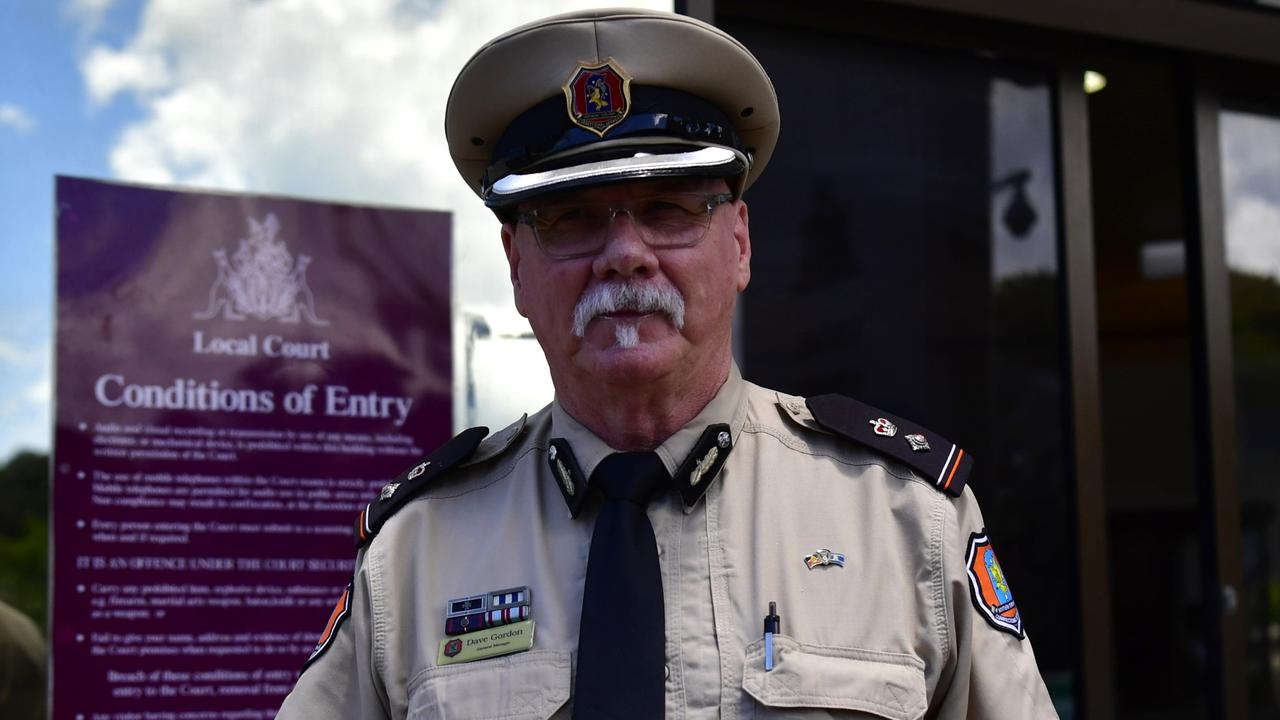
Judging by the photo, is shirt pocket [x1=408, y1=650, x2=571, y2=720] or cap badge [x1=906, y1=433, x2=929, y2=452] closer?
shirt pocket [x1=408, y1=650, x2=571, y2=720]

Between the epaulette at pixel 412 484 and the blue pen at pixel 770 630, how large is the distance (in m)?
0.54

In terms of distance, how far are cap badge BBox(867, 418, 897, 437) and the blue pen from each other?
34 cm

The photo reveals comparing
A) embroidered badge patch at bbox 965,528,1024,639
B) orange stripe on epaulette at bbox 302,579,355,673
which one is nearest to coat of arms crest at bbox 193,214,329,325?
orange stripe on epaulette at bbox 302,579,355,673

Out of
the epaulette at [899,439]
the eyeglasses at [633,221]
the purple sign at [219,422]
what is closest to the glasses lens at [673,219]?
the eyeglasses at [633,221]

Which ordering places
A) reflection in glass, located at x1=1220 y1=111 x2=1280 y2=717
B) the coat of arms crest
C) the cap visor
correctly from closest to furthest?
the cap visor → the coat of arms crest → reflection in glass, located at x1=1220 y1=111 x2=1280 y2=717

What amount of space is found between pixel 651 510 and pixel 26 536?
65.8 inches

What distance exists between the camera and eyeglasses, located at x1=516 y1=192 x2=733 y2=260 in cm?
168

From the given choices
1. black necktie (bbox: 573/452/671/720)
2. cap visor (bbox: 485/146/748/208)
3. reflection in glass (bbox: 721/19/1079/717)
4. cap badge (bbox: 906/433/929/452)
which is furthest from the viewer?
reflection in glass (bbox: 721/19/1079/717)

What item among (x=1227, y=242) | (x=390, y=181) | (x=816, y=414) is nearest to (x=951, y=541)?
(x=816, y=414)

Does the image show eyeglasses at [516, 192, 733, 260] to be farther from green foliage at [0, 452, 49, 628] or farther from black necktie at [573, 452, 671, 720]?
green foliage at [0, 452, 49, 628]

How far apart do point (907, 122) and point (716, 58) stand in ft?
6.16

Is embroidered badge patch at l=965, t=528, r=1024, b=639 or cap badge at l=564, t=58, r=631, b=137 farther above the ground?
cap badge at l=564, t=58, r=631, b=137

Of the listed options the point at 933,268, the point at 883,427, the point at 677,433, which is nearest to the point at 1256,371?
the point at 933,268

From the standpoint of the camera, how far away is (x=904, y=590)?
1.61m
